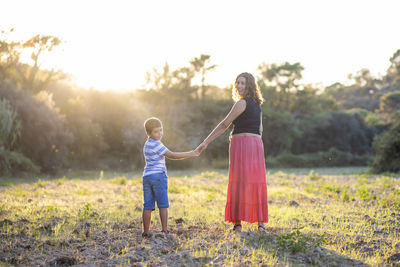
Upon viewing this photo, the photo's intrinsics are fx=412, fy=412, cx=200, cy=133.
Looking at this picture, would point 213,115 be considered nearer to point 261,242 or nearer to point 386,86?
point 261,242

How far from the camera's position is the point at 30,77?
83.5ft

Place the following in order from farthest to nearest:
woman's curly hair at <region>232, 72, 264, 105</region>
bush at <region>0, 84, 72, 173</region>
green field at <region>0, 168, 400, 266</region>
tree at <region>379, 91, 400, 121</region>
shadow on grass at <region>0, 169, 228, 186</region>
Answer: tree at <region>379, 91, 400, 121</region>
bush at <region>0, 84, 72, 173</region>
shadow on grass at <region>0, 169, 228, 186</region>
woman's curly hair at <region>232, 72, 264, 105</region>
green field at <region>0, 168, 400, 266</region>

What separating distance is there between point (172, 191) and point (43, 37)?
1729 cm

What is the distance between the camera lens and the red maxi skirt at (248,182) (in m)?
5.56

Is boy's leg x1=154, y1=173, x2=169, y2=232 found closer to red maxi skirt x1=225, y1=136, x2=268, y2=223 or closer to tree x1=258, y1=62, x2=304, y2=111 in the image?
red maxi skirt x1=225, y1=136, x2=268, y2=223

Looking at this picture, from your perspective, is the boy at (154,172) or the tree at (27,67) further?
the tree at (27,67)

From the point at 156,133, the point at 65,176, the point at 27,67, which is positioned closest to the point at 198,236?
the point at 156,133

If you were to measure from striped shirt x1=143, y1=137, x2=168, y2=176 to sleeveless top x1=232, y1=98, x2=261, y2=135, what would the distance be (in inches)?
43.3

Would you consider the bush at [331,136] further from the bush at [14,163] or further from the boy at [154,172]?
the boy at [154,172]

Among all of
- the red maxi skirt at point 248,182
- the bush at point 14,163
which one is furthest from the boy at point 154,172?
the bush at point 14,163

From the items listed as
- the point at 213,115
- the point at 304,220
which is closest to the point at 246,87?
the point at 304,220

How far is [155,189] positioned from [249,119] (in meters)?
1.58

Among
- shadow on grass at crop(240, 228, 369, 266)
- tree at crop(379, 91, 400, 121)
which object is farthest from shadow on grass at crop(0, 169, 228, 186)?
tree at crop(379, 91, 400, 121)

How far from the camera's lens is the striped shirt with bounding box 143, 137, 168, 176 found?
17.2 ft
